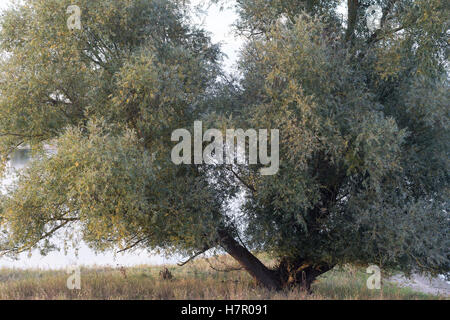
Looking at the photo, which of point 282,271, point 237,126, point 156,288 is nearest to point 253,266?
point 282,271

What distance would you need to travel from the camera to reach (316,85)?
11.6 m

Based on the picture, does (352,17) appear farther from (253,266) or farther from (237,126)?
(253,266)

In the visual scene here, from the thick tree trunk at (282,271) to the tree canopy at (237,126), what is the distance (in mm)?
545

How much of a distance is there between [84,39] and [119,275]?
31.4ft

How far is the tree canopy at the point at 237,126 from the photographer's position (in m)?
11.0

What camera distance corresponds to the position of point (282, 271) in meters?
15.5

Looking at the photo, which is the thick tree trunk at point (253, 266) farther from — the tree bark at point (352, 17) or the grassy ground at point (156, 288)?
the tree bark at point (352, 17)

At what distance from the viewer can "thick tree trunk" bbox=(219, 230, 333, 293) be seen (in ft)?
48.2

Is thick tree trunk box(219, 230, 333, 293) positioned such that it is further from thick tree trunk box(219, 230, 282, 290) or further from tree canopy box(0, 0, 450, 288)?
tree canopy box(0, 0, 450, 288)
